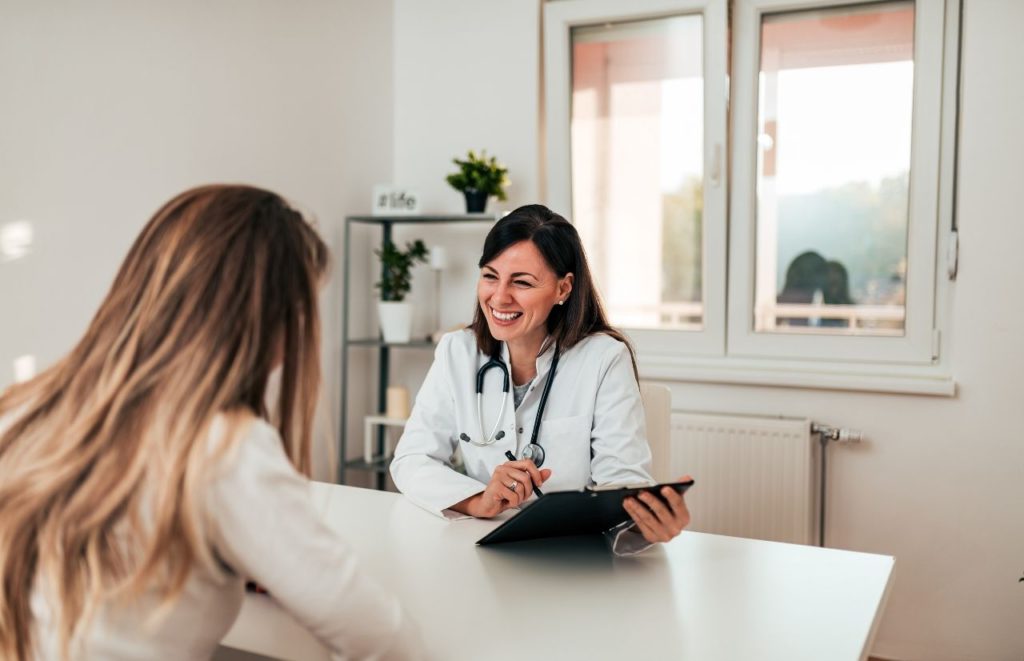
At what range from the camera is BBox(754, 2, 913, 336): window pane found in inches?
114

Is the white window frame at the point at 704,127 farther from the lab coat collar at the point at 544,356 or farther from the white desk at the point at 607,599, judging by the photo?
the white desk at the point at 607,599

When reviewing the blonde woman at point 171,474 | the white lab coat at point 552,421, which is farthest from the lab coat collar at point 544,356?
the blonde woman at point 171,474

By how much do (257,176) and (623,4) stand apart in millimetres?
1473

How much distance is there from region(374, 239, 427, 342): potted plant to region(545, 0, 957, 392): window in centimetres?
62

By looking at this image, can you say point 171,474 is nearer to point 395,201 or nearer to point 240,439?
point 240,439

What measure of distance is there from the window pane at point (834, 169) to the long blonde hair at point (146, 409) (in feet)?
8.12

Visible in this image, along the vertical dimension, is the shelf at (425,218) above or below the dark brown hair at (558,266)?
above

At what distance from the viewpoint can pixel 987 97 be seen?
2.65 metres

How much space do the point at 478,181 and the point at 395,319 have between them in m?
0.60

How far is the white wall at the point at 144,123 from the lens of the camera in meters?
2.06

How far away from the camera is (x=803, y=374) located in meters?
2.88

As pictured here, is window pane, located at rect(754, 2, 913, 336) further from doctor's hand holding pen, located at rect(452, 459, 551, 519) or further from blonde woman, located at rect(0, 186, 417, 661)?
blonde woman, located at rect(0, 186, 417, 661)

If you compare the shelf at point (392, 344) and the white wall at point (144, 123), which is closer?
the white wall at point (144, 123)

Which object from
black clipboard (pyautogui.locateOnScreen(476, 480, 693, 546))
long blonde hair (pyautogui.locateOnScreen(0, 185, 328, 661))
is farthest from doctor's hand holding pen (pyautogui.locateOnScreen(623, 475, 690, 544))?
long blonde hair (pyautogui.locateOnScreen(0, 185, 328, 661))
